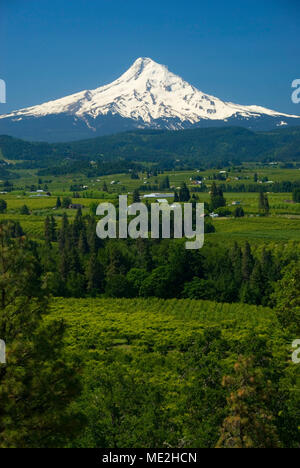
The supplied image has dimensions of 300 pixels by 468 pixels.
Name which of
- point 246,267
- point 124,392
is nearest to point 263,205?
point 246,267

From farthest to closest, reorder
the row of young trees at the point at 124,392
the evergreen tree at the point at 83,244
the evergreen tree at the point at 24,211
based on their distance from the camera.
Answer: the evergreen tree at the point at 24,211 → the evergreen tree at the point at 83,244 → the row of young trees at the point at 124,392

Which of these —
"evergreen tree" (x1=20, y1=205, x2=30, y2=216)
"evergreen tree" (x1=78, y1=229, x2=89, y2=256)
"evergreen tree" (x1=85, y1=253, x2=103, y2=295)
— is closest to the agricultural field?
"evergreen tree" (x1=85, y1=253, x2=103, y2=295)

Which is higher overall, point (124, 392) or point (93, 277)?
point (124, 392)

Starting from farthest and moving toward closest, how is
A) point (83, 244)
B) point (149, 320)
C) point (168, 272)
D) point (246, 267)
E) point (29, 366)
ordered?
point (83, 244)
point (246, 267)
point (168, 272)
point (149, 320)
point (29, 366)

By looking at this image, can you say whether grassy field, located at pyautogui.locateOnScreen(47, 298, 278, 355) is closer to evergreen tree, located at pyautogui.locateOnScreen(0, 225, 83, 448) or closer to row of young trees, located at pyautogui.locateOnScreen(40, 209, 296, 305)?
row of young trees, located at pyautogui.locateOnScreen(40, 209, 296, 305)

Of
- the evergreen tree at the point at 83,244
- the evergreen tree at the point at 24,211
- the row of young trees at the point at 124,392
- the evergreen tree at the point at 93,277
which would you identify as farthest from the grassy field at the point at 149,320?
the evergreen tree at the point at 24,211

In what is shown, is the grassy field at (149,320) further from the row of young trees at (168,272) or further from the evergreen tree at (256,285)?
the row of young trees at (168,272)

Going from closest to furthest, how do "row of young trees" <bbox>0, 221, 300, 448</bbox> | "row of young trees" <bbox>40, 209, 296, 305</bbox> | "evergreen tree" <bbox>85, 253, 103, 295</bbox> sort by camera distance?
"row of young trees" <bbox>0, 221, 300, 448</bbox>
"row of young trees" <bbox>40, 209, 296, 305</bbox>
"evergreen tree" <bbox>85, 253, 103, 295</bbox>

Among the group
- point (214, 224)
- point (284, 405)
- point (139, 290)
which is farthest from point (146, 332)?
point (214, 224)

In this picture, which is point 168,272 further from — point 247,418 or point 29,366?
point 29,366
